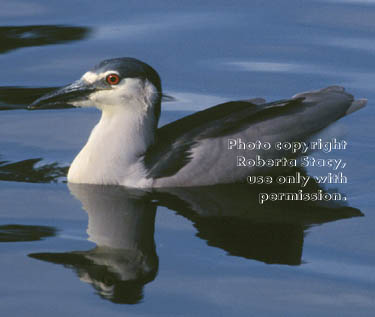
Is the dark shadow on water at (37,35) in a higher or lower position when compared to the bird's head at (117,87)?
higher

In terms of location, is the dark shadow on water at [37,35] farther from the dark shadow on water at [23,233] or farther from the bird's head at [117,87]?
the dark shadow on water at [23,233]

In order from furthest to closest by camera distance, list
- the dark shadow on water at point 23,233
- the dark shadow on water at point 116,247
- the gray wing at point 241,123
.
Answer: the gray wing at point 241,123 < the dark shadow on water at point 23,233 < the dark shadow on water at point 116,247

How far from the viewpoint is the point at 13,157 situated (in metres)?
8.97

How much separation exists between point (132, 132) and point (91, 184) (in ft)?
1.93

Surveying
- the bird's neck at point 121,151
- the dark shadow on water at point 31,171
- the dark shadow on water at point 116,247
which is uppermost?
the bird's neck at point 121,151

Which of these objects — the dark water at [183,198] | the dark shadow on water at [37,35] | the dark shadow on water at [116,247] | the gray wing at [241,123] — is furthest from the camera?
the dark shadow on water at [37,35]

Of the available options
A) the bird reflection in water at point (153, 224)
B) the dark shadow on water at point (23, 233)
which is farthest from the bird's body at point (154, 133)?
the dark shadow on water at point (23, 233)

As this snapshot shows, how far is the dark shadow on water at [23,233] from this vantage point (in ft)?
24.2

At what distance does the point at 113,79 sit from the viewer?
27.4 feet

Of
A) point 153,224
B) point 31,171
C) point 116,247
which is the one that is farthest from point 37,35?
point 116,247

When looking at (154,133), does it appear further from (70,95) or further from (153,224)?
(153,224)

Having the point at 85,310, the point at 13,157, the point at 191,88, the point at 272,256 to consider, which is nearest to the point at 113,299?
A: the point at 85,310

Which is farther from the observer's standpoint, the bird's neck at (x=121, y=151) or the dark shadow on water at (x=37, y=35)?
the dark shadow on water at (x=37, y=35)

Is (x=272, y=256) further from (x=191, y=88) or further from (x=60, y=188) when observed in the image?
(x=191, y=88)
